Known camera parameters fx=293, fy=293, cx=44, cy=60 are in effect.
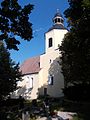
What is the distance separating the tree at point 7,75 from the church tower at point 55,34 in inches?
510

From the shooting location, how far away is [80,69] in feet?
90.8

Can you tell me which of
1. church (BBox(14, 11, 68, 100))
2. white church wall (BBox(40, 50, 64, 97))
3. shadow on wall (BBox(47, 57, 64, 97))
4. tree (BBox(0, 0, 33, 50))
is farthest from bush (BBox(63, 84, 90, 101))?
tree (BBox(0, 0, 33, 50))

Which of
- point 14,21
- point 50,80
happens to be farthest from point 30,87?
point 14,21

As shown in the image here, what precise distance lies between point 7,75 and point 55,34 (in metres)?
17.5

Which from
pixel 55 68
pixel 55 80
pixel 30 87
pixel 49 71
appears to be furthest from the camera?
pixel 30 87

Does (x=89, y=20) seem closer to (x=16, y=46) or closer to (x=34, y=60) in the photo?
(x=16, y=46)

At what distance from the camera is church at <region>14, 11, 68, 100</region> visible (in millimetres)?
49250

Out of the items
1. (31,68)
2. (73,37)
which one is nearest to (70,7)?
(73,37)

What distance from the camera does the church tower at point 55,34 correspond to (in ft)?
166

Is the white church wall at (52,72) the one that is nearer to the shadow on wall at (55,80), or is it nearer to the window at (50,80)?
the shadow on wall at (55,80)

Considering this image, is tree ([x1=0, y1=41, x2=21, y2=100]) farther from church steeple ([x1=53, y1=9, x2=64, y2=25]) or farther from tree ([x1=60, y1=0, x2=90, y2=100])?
church steeple ([x1=53, y1=9, x2=64, y2=25])

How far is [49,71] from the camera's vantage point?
167 feet

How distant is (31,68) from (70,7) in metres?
32.9

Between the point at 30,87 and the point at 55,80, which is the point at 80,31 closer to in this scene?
the point at 55,80
